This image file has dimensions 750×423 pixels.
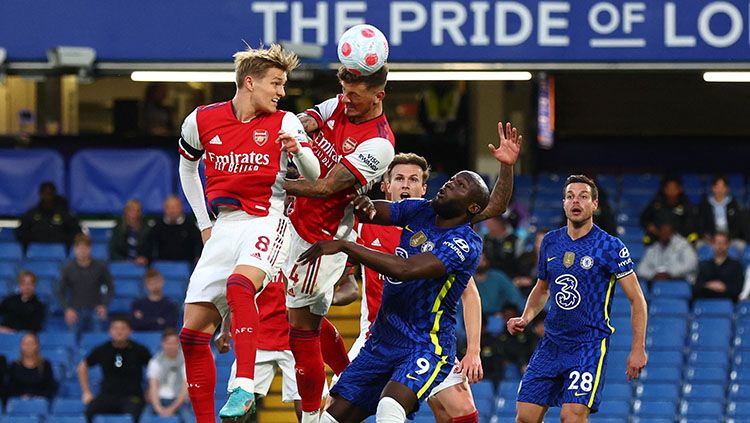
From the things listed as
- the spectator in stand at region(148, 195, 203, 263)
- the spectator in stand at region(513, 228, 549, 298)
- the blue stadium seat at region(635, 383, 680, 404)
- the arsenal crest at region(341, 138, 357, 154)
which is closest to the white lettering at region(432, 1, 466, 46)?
the spectator in stand at region(513, 228, 549, 298)

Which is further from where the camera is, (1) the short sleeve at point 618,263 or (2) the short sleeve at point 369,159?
(1) the short sleeve at point 618,263

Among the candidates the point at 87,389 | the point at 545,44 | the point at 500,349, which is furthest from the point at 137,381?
the point at 545,44

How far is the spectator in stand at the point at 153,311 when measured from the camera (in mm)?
17391

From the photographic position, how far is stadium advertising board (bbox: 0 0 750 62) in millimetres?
18094

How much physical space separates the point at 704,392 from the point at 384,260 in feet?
29.1

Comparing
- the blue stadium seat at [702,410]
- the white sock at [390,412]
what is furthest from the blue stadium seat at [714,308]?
the white sock at [390,412]

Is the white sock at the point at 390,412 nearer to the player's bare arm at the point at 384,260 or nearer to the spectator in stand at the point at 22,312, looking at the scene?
the player's bare arm at the point at 384,260

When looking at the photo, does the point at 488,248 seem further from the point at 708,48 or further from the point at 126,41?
the point at 126,41

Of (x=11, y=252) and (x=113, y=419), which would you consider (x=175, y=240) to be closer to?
(x=11, y=252)

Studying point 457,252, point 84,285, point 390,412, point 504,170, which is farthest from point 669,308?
point 390,412

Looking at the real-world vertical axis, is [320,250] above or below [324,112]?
below

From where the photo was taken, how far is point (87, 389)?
16.6 m

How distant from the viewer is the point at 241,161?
9.13 meters

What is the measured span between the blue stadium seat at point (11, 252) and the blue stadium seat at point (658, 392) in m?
7.57
